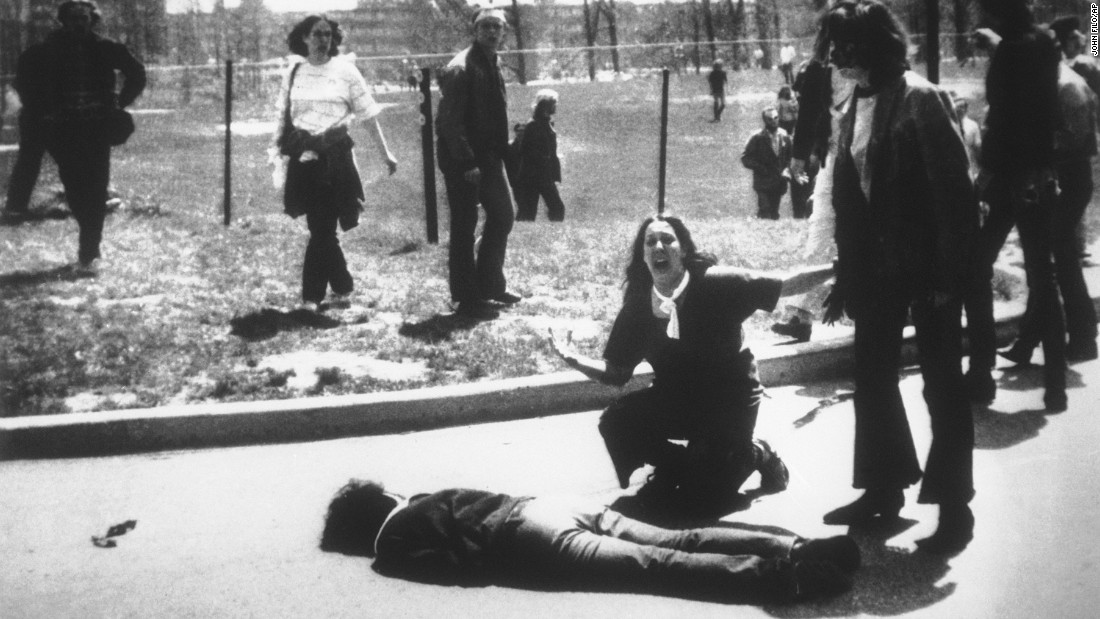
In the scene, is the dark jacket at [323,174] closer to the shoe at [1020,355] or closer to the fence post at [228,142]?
the shoe at [1020,355]

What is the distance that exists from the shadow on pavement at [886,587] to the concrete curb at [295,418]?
2051mm

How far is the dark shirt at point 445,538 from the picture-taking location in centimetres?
395

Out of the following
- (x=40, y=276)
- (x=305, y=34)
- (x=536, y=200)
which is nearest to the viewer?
(x=305, y=34)

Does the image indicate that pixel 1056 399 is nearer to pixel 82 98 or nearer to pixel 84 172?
pixel 82 98

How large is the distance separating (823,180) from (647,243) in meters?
0.88

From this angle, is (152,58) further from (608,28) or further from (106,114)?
(608,28)

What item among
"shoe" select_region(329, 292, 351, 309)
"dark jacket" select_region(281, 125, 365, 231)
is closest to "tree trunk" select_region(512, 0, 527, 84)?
"shoe" select_region(329, 292, 351, 309)

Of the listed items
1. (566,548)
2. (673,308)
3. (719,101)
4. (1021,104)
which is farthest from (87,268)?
(719,101)

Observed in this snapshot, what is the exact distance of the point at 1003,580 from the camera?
12.3 ft

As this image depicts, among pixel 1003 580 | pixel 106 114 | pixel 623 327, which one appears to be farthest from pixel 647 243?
pixel 106 114

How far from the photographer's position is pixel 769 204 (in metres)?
13.5

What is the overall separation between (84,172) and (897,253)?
5.92 metres

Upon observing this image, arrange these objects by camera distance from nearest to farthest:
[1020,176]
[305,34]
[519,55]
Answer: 1. [1020,176]
2. [305,34]
3. [519,55]

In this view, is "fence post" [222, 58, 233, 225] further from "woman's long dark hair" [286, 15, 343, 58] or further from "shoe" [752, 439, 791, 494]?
"shoe" [752, 439, 791, 494]
